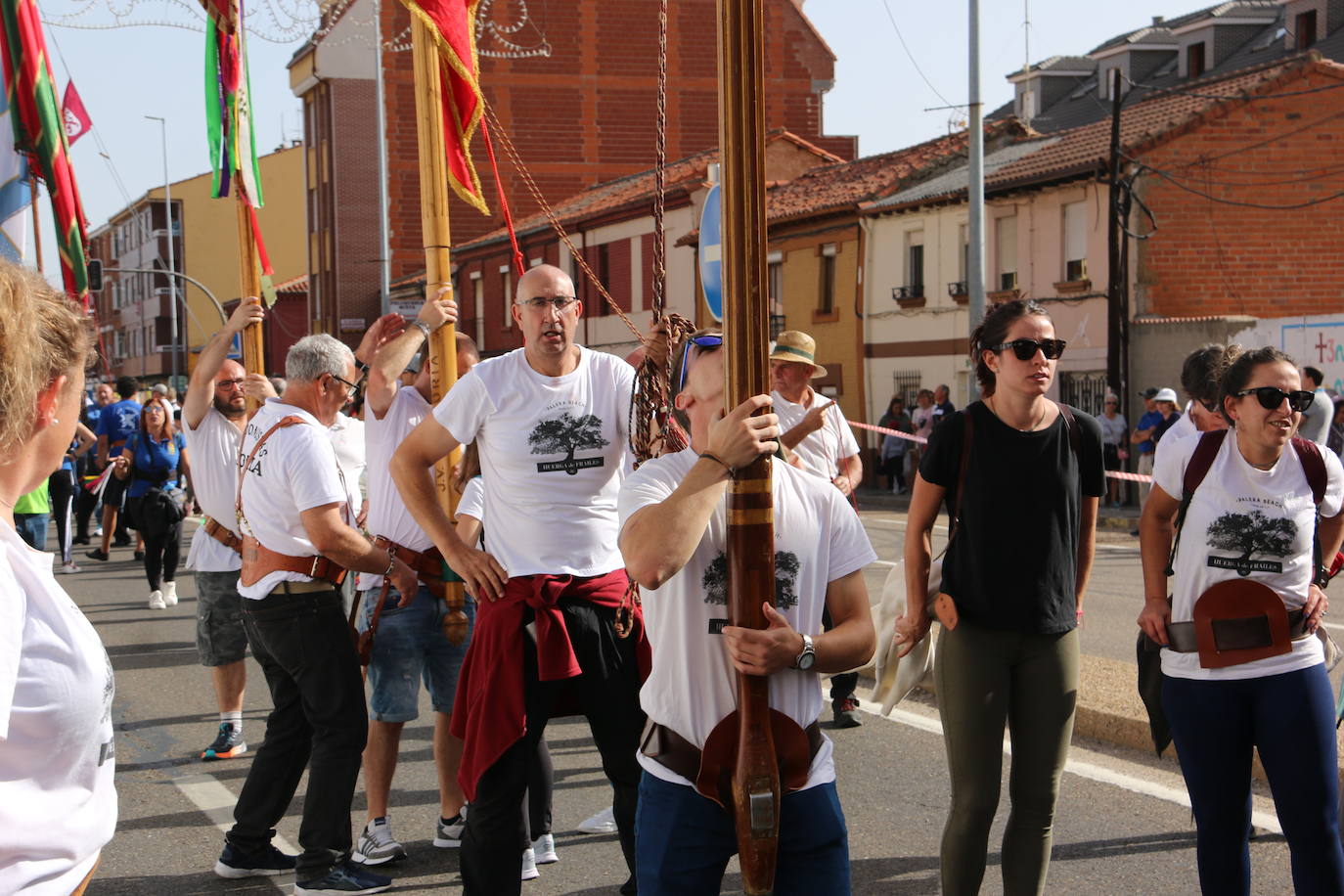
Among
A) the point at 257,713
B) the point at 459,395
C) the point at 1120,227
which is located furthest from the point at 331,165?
the point at 459,395

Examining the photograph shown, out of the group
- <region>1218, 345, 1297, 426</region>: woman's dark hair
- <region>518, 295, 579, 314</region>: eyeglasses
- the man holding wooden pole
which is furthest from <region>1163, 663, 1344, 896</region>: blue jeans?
<region>518, 295, 579, 314</region>: eyeglasses

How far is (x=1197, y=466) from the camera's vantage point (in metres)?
4.27

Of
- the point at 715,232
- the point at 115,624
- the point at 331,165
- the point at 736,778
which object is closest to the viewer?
the point at 736,778

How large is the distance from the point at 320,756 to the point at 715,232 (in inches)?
144

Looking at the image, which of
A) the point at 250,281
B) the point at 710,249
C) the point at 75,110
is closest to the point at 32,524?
the point at 75,110

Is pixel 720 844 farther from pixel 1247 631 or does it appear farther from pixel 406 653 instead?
pixel 406 653

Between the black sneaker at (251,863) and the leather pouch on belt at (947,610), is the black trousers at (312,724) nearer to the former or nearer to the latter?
the black sneaker at (251,863)

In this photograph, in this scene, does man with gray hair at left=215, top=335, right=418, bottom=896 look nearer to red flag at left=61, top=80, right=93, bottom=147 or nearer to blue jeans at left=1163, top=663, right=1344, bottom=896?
blue jeans at left=1163, top=663, right=1344, bottom=896

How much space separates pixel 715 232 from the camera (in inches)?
294

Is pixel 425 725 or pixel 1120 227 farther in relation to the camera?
pixel 1120 227

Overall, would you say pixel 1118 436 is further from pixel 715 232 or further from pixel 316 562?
pixel 316 562

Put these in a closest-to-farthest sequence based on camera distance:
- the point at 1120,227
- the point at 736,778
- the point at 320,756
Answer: the point at 736,778
the point at 320,756
the point at 1120,227

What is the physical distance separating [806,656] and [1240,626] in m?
1.78

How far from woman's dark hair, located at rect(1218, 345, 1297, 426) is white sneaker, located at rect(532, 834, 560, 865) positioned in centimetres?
277
